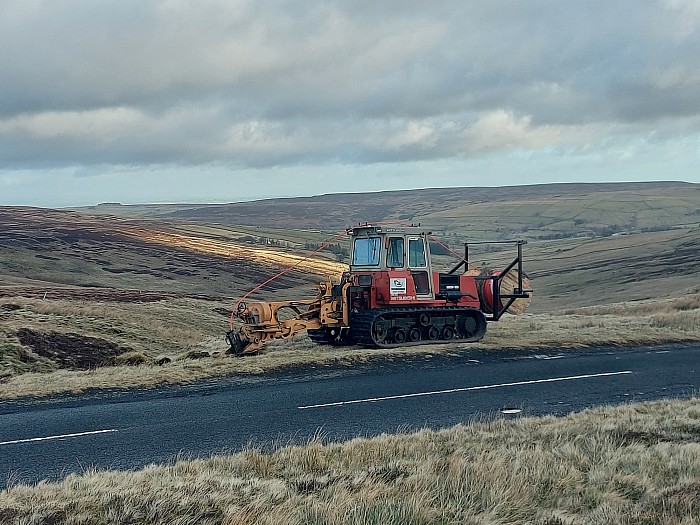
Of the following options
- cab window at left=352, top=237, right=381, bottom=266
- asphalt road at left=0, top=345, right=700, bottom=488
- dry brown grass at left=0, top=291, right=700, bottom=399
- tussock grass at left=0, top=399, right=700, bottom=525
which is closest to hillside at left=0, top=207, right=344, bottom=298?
dry brown grass at left=0, top=291, right=700, bottom=399

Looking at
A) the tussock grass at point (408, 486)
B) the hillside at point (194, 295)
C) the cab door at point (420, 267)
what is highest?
the cab door at point (420, 267)

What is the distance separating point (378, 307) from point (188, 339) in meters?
13.6

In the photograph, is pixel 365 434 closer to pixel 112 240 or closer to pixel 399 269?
pixel 399 269

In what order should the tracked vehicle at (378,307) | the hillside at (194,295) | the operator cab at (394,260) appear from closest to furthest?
the hillside at (194,295), the tracked vehicle at (378,307), the operator cab at (394,260)

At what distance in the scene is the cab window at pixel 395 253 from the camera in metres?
20.0

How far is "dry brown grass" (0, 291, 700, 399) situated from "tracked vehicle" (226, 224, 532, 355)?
1.90 feet

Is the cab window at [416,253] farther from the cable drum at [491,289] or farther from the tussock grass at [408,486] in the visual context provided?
the tussock grass at [408,486]

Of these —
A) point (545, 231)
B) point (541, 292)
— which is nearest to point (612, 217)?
point (545, 231)

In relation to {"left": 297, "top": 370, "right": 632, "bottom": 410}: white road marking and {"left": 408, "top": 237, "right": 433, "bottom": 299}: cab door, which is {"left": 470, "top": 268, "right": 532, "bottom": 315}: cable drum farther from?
{"left": 297, "top": 370, "right": 632, "bottom": 410}: white road marking

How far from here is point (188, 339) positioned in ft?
102

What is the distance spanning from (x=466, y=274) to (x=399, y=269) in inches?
147

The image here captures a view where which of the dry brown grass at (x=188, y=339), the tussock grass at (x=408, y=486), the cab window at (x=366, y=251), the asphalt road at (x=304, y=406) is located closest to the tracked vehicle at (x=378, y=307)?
the cab window at (x=366, y=251)

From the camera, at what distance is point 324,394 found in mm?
13570

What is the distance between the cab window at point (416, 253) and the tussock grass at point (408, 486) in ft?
36.1
